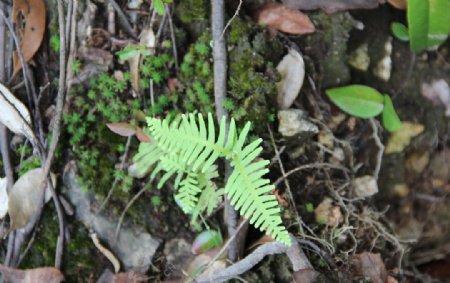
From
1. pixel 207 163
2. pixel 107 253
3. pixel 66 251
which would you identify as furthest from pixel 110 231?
pixel 207 163

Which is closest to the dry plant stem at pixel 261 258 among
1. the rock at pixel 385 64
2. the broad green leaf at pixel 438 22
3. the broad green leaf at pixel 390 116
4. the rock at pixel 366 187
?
the rock at pixel 366 187

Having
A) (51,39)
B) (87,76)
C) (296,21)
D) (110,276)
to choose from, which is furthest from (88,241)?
(296,21)

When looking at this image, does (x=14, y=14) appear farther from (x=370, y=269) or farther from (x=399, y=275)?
(x=399, y=275)

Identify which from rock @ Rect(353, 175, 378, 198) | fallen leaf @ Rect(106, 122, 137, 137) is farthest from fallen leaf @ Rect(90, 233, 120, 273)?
rock @ Rect(353, 175, 378, 198)

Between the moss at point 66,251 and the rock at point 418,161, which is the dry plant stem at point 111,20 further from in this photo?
the rock at point 418,161

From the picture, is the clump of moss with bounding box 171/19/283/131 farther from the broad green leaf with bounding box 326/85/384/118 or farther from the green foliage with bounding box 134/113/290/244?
the broad green leaf with bounding box 326/85/384/118
